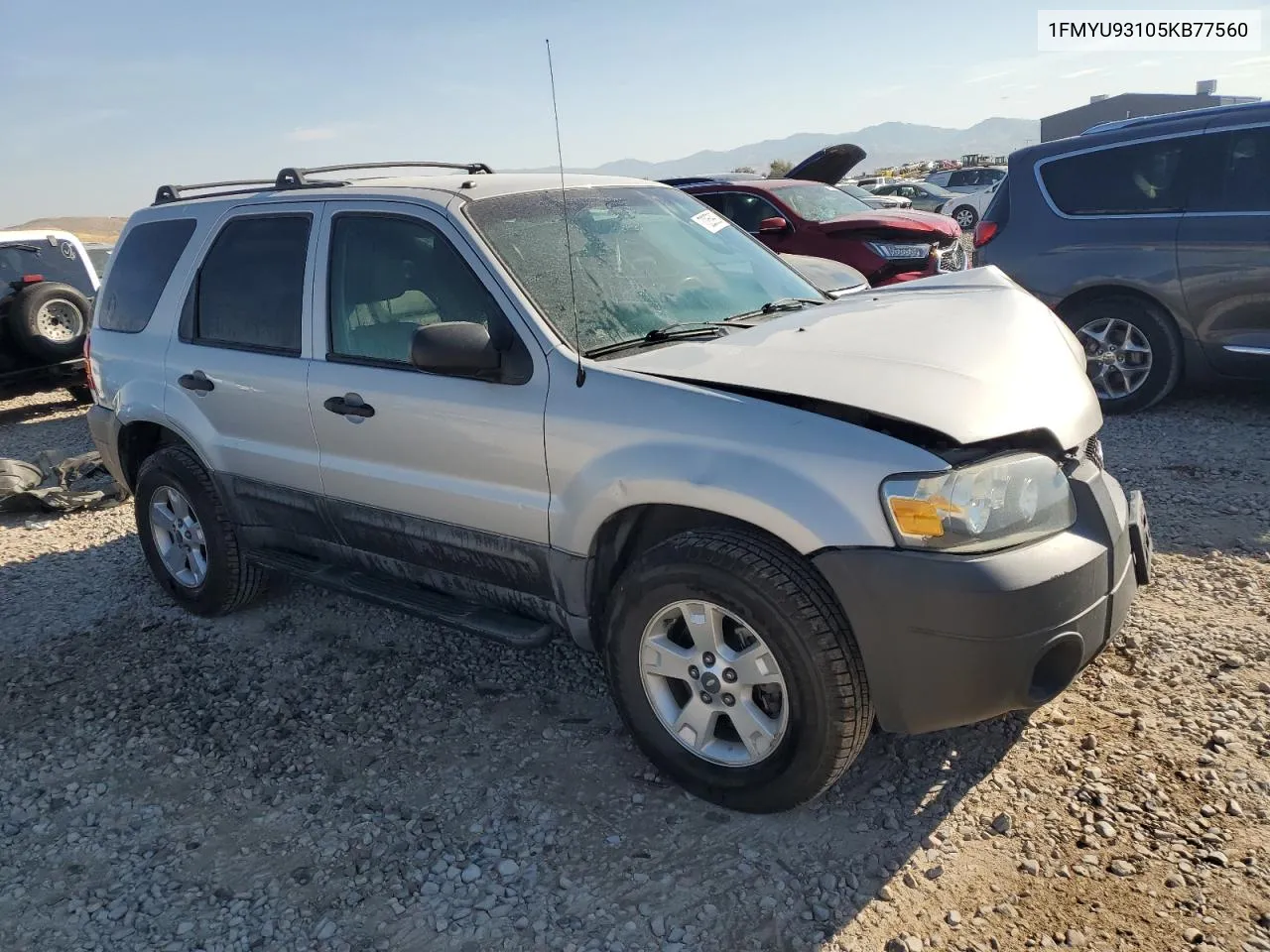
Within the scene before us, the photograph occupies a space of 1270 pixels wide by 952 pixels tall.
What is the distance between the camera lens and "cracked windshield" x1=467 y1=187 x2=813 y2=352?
333cm

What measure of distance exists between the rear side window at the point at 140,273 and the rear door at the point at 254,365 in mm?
257

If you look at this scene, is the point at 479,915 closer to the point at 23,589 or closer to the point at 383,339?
the point at 383,339

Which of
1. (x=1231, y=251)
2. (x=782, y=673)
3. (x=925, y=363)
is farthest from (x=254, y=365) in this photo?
(x=1231, y=251)

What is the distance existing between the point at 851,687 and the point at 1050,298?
491cm

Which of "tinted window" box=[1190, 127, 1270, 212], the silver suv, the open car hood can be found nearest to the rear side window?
the silver suv

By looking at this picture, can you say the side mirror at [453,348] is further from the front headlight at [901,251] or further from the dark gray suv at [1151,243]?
the front headlight at [901,251]

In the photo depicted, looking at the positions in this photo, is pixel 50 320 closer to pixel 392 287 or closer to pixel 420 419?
pixel 392 287

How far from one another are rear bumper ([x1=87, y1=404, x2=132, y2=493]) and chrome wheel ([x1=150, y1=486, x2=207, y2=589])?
35 cm

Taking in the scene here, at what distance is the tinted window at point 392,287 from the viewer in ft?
11.3

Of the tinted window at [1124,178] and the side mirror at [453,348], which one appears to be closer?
the side mirror at [453,348]

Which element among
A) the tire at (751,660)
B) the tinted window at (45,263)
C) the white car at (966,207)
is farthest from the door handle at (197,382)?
the white car at (966,207)

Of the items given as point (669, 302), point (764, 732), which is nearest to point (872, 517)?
point (764, 732)

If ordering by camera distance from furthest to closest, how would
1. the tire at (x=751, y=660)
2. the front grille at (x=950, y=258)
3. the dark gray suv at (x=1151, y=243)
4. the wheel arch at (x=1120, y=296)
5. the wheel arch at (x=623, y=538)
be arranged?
the front grille at (x=950, y=258), the wheel arch at (x=1120, y=296), the dark gray suv at (x=1151, y=243), the wheel arch at (x=623, y=538), the tire at (x=751, y=660)

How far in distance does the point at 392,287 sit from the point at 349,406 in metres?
0.46
